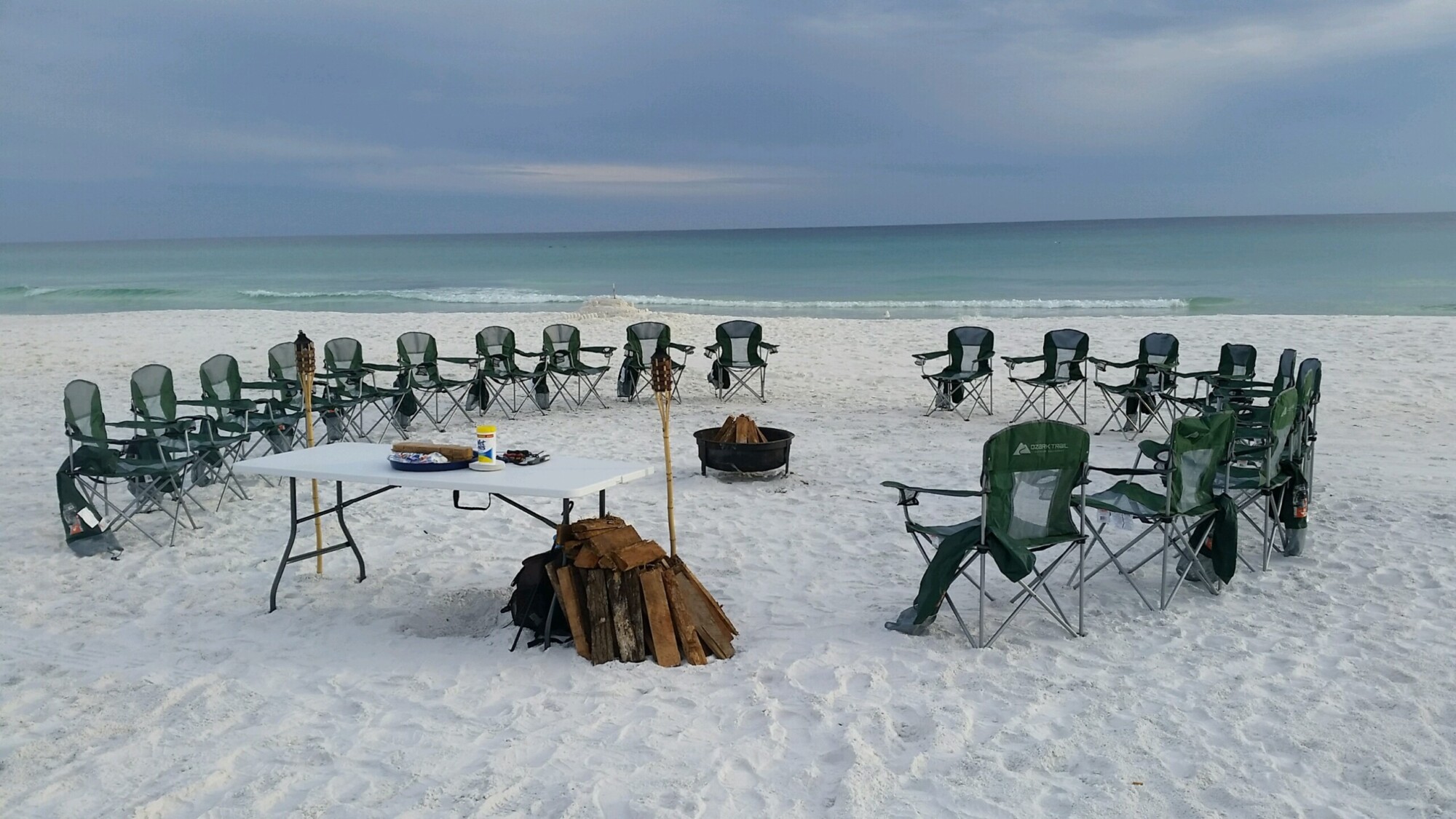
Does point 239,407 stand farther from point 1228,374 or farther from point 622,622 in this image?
point 1228,374

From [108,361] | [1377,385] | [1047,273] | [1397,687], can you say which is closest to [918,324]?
[1377,385]

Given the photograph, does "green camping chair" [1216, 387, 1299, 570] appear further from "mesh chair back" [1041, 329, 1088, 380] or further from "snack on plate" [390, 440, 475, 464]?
"mesh chair back" [1041, 329, 1088, 380]

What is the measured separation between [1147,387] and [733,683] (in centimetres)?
518

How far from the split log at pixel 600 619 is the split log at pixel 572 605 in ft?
0.12

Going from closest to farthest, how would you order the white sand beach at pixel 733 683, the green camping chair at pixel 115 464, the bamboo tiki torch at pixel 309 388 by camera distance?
1. the white sand beach at pixel 733 683
2. the bamboo tiki torch at pixel 309 388
3. the green camping chair at pixel 115 464

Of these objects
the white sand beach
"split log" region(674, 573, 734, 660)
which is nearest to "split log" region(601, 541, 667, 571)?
"split log" region(674, 573, 734, 660)

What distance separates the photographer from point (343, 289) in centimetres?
3466

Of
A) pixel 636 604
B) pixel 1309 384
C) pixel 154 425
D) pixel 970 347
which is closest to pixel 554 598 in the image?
pixel 636 604

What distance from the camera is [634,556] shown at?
3.89 metres

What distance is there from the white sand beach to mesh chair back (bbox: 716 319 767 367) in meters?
3.09

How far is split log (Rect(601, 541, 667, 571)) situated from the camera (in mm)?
3842

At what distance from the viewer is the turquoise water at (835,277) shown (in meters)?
26.5

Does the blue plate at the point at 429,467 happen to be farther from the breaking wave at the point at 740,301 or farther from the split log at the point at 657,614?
the breaking wave at the point at 740,301

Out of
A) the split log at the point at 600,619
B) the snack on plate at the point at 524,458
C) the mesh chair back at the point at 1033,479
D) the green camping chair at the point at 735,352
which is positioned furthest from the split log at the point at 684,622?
the green camping chair at the point at 735,352
